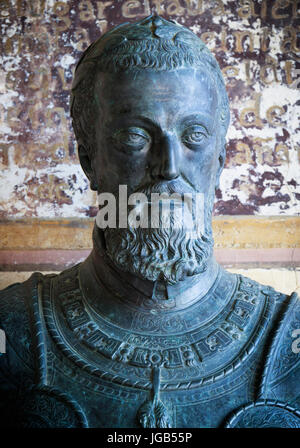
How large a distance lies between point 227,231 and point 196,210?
177 cm

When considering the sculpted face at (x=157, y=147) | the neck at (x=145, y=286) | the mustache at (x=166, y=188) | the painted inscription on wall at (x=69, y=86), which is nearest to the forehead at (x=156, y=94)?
the sculpted face at (x=157, y=147)

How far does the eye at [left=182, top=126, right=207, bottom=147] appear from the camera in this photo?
2.14 metres

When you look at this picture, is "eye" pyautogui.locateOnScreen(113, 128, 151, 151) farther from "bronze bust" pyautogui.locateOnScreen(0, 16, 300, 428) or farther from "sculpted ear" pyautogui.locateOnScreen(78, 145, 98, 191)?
"sculpted ear" pyautogui.locateOnScreen(78, 145, 98, 191)

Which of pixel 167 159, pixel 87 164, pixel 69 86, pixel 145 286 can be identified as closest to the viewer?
pixel 167 159

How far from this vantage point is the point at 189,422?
2.06 meters

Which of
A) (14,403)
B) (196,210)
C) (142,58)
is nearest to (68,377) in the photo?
(14,403)

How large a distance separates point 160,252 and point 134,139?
425 millimetres

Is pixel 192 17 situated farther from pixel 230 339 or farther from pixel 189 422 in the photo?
pixel 189 422

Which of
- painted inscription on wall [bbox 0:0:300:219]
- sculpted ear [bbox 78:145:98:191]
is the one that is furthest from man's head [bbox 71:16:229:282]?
painted inscription on wall [bbox 0:0:300:219]

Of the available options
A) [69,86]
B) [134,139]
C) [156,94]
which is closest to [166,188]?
[134,139]

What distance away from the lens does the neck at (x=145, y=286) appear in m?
2.29

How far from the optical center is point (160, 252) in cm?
215

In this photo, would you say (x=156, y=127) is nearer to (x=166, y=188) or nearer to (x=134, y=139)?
(x=134, y=139)

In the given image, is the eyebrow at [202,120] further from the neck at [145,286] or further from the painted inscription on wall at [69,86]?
the painted inscription on wall at [69,86]
